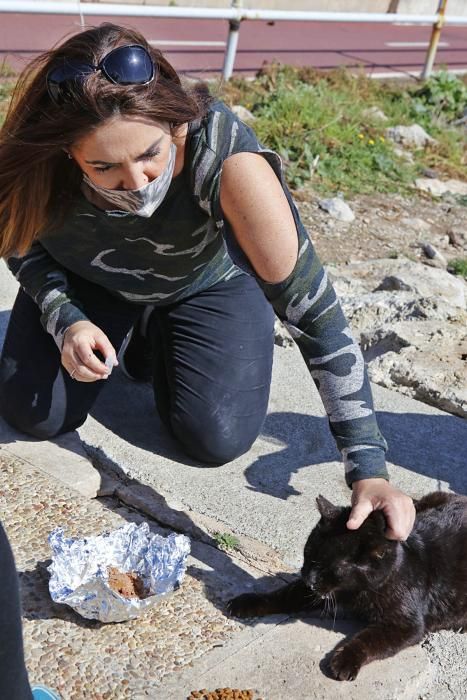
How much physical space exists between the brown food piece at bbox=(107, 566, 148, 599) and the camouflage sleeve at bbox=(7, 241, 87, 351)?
872 millimetres

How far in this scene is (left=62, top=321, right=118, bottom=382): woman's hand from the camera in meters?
2.96

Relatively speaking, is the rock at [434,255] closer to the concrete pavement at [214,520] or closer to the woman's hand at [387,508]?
the concrete pavement at [214,520]

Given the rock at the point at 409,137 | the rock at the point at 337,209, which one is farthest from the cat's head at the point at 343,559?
the rock at the point at 409,137

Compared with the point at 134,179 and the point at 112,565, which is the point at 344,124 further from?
the point at 112,565

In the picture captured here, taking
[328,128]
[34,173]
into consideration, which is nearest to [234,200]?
[34,173]

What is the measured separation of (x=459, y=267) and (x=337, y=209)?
1128mm

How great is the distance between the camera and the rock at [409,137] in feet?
27.9

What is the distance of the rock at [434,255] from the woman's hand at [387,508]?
4.07m

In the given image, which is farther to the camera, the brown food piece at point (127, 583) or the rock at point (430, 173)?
the rock at point (430, 173)

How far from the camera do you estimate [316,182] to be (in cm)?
723

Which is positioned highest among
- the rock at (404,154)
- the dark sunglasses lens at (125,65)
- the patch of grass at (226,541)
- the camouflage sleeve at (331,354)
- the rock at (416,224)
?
the dark sunglasses lens at (125,65)

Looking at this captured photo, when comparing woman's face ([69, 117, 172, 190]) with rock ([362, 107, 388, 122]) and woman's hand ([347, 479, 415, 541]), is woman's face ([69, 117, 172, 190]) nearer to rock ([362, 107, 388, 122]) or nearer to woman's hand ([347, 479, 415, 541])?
woman's hand ([347, 479, 415, 541])

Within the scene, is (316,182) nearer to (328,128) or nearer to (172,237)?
(328,128)

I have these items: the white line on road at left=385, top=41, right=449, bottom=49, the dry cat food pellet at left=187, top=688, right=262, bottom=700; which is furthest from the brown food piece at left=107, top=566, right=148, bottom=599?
the white line on road at left=385, top=41, right=449, bottom=49
